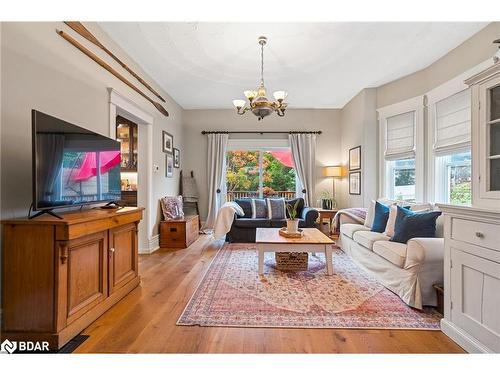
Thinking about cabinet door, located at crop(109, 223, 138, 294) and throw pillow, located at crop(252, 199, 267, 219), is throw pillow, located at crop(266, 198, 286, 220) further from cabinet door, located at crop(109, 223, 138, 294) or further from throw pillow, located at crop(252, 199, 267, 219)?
cabinet door, located at crop(109, 223, 138, 294)

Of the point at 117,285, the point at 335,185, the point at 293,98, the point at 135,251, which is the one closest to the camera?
the point at 117,285

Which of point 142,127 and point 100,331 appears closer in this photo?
point 100,331

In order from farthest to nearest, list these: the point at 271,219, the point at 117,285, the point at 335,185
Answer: the point at 335,185, the point at 271,219, the point at 117,285

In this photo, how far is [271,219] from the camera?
5074 millimetres

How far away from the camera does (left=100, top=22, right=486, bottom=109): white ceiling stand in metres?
2.91

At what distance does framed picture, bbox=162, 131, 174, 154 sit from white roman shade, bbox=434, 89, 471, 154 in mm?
4342

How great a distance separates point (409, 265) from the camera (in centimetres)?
238

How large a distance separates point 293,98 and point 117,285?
14.9 ft

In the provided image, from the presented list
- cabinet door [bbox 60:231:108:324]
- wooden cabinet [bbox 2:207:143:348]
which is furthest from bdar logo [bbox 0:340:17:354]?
cabinet door [bbox 60:231:108:324]

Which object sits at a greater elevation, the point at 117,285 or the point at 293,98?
the point at 293,98

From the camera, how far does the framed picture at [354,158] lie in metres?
5.17

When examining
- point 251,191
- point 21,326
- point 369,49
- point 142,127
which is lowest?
point 21,326
